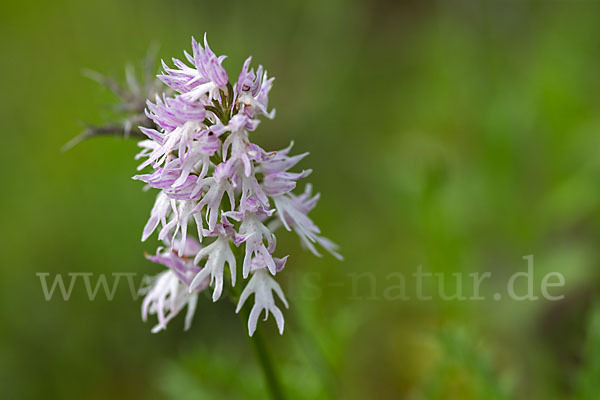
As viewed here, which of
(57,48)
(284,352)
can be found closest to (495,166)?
(284,352)

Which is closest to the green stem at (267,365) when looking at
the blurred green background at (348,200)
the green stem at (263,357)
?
the green stem at (263,357)

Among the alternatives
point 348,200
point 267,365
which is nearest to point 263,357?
point 267,365

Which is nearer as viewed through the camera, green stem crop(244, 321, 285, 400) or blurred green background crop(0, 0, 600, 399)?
green stem crop(244, 321, 285, 400)

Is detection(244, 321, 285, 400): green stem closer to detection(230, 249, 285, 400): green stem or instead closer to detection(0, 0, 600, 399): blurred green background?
detection(230, 249, 285, 400): green stem

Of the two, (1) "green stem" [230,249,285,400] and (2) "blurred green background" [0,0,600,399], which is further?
(2) "blurred green background" [0,0,600,399]

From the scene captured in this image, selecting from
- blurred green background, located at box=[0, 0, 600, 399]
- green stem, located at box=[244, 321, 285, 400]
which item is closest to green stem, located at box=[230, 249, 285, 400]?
green stem, located at box=[244, 321, 285, 400]

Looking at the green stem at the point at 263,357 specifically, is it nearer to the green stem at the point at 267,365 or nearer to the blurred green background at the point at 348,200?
the green stem at the point at 267,365

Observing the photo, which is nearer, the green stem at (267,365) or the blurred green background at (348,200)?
the green stem at (267,365)

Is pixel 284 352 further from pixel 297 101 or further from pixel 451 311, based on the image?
pixel 297 101
